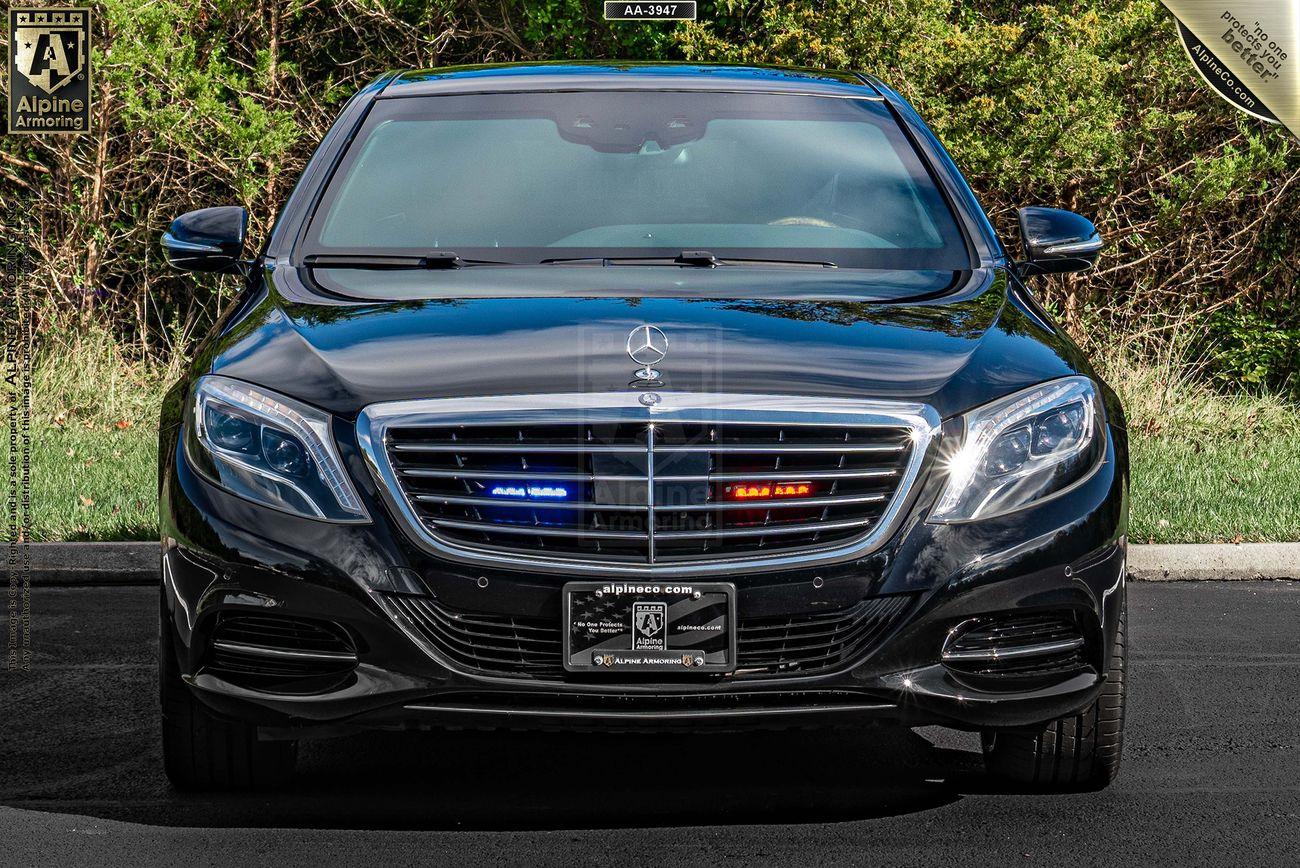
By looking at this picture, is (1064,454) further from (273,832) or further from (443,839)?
(273,832)

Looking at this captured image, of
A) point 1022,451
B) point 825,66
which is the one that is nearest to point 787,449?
point 1022,451

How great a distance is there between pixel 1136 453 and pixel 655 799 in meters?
7.02

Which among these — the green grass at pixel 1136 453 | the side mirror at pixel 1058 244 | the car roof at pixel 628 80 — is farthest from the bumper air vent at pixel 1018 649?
the green grass at pixel 1136 453

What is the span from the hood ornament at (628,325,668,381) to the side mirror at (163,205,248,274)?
1495mm

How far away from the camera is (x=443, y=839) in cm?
404

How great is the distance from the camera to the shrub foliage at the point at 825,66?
1266 cm

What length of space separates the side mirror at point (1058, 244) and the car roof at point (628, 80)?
759mm

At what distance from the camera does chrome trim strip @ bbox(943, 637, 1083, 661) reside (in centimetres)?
386

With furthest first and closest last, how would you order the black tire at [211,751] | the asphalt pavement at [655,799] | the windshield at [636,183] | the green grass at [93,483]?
1. the green grass at [93,483]
2. the windshield at [636,183]
3. the black tire at [211,751]
4. the asphalt pavement at [655,799]

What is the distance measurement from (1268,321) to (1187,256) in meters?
1.03

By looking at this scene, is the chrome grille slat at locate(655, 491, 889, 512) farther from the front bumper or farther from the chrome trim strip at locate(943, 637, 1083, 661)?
the chrome trim strip at locate(943, 637, 1083, 661)

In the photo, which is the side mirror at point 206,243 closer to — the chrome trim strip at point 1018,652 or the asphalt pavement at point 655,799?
the asphalt pavement at point 655,799

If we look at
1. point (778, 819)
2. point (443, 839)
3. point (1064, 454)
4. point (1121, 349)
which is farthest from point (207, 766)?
point (1121, 349)

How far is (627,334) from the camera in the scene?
402 centimetres
